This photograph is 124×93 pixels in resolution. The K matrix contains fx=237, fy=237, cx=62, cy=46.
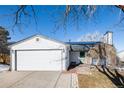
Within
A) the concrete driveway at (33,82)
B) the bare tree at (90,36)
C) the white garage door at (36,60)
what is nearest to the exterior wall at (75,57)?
the bare tree at (90,36)

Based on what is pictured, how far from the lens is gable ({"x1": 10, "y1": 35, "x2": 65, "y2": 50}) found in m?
11.5

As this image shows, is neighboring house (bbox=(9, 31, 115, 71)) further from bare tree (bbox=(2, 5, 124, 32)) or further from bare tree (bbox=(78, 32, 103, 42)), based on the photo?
bare tree (bbox=(2, 5, 124, 32))

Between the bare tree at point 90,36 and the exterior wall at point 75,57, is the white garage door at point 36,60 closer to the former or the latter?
the bare tree at point 90,36

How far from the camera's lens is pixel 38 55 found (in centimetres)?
1089

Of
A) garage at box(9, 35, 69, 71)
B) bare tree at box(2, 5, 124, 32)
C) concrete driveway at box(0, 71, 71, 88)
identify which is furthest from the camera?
garage at box(9, 35, 69, 71)

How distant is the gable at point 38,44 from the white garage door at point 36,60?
0.37m

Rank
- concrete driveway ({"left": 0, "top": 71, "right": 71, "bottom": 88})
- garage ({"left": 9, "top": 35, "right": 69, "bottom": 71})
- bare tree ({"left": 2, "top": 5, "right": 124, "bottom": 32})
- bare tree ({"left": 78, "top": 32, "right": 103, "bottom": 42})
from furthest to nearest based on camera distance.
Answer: garage ({"left": 9, "top": 35, "right": 69, "bottom": 71}), bare tree ({"left": 78, "top": 32, "right": 103, "bottom": 42}), concrete driveway ({"left": 0, "top": 71, "right": 71, "bottom": 88}), bare tree ({"left": 2, "top": 5, "right": 124, "bottom": 32})

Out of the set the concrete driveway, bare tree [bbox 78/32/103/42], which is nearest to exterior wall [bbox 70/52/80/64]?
bare tree [bbox 78/32/103/42]

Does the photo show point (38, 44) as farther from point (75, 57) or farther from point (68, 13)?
point (68, 13)

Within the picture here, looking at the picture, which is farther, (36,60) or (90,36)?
(90,36)

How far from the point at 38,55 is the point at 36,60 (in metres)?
0.28

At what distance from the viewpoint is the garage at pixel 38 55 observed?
10.7m

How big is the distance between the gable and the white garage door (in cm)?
37

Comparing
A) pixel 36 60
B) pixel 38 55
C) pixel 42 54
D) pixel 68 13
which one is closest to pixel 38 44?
pixel 42 54
